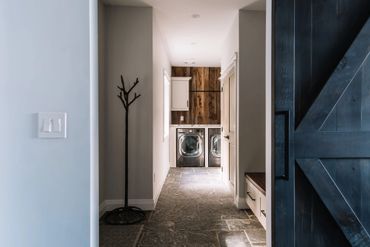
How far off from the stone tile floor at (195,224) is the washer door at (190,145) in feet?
6.64

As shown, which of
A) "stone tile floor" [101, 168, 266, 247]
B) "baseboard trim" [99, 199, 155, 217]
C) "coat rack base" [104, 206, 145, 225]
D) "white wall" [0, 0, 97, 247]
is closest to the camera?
"white wall" [0, 0, 97, 247]

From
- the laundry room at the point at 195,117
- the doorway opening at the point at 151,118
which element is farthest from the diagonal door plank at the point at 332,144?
the laundry room at the point at 195,117

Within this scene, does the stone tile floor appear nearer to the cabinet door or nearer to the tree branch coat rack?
the tree branch coat rack

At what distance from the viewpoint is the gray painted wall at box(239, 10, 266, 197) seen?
3521 millimetres

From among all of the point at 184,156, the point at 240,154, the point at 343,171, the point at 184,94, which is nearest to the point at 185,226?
the point at 240,154

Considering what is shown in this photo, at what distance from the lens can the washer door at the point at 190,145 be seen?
645 centimetres

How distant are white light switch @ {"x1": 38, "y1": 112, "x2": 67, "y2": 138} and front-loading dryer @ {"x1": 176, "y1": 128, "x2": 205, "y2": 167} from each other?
5.21 meters

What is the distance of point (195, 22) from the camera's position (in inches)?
156

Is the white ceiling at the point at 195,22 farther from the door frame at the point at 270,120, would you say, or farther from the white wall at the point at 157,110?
the door frame at the point at 270,120

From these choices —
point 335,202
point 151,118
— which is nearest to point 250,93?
point 151,118

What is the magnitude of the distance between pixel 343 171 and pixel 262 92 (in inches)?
85.4

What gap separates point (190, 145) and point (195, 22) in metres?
3.27

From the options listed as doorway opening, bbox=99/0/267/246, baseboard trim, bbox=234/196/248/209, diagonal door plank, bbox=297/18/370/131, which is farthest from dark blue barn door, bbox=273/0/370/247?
baseboard trim, bbox=234/196/248/209

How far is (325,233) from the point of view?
155 centimetres
